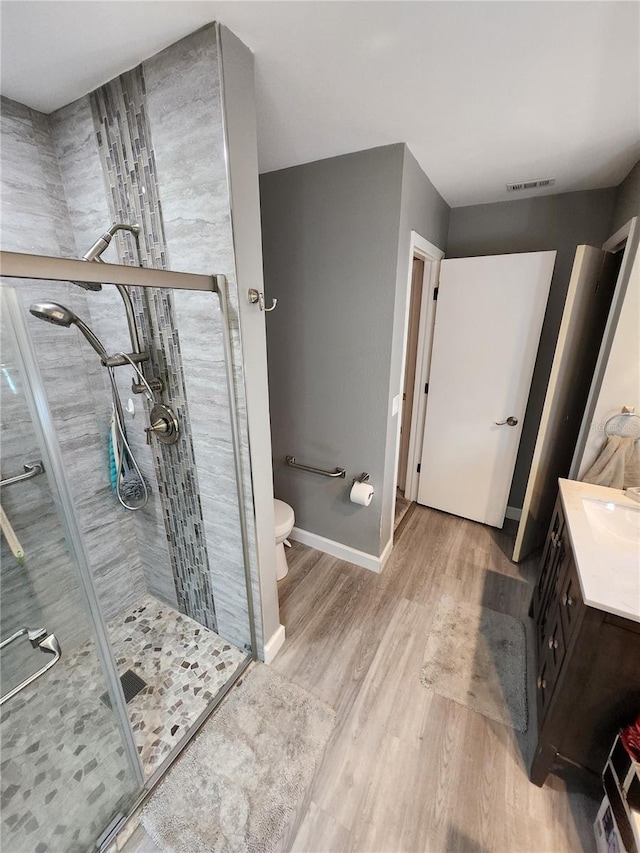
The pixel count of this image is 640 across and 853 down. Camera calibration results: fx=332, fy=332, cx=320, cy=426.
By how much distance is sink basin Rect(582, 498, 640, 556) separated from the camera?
1.28m

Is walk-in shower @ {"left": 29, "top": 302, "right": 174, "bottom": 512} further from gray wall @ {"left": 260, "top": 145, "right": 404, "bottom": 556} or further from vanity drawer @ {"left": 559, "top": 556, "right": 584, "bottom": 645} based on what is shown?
vanity drawer @ {"left": 559, "top": 556, "right": 584, "bottom": 645}

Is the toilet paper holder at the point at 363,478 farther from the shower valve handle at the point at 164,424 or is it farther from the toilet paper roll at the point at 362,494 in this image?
the shower valve handle at the point at 164,424

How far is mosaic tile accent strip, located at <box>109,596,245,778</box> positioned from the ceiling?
94.4 inches

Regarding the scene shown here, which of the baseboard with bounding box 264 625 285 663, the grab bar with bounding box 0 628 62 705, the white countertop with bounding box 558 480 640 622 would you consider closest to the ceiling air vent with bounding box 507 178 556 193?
the white countertop with bounding box 558 480 640 622

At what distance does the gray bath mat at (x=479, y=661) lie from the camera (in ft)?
4.83

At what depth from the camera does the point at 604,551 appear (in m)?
1.22

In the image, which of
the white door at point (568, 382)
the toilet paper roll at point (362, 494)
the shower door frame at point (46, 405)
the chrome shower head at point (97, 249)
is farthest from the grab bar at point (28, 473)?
the white door at point (568, 382)

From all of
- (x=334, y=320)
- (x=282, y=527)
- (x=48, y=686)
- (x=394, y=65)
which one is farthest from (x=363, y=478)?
(x=394, y=65)

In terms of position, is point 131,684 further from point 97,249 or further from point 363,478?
point 97,249

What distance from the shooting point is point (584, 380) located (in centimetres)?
213

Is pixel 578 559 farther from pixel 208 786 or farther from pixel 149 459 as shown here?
pixel 149 459

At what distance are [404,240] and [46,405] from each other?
66.3 inches

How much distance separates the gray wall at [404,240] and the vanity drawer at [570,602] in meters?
0.97

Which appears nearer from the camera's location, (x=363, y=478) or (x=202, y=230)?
(x=202, y=230)
